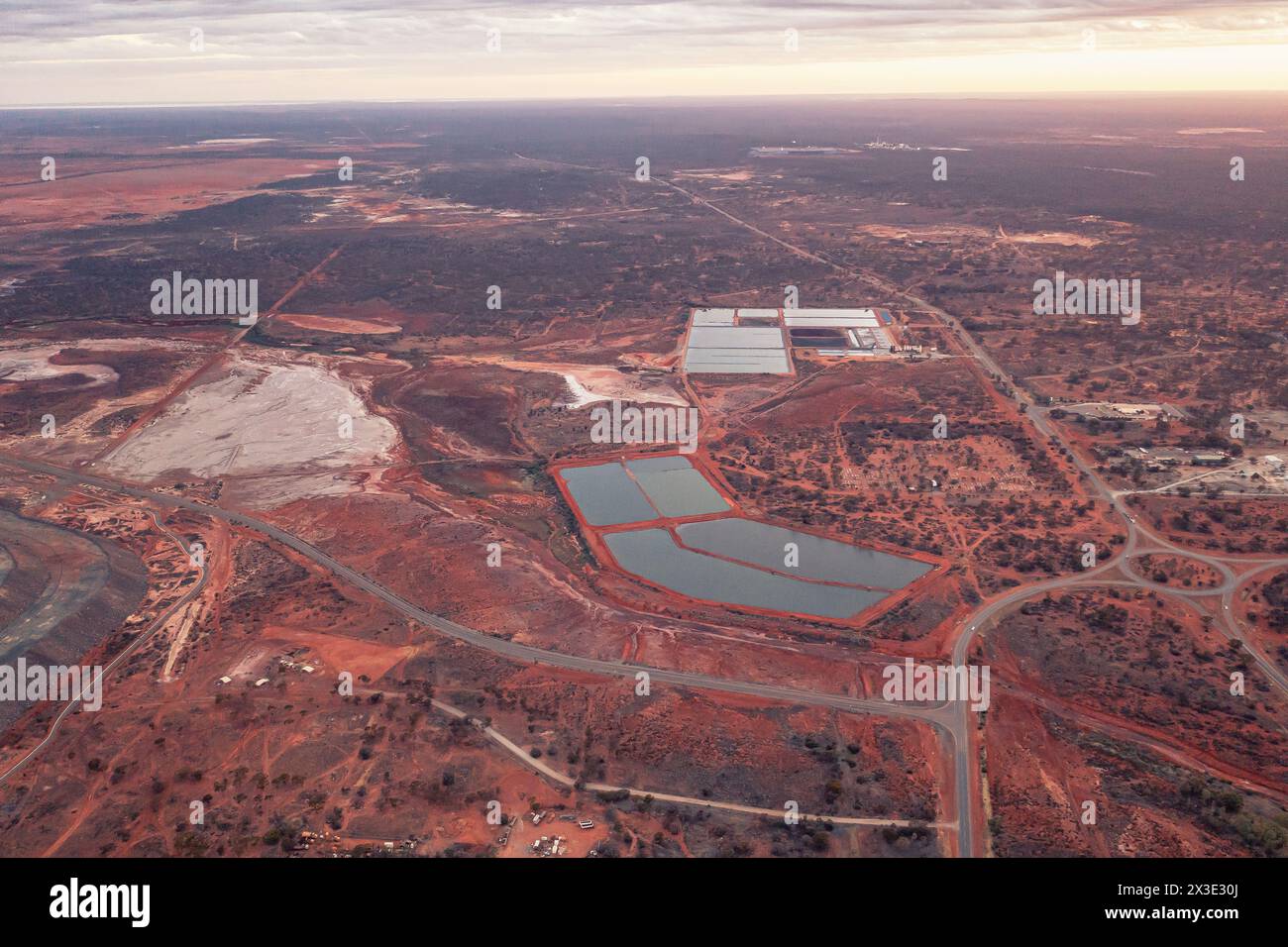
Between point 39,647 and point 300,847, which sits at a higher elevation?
point 39,647

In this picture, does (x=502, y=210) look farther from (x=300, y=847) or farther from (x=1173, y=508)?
(x=300, y=847)

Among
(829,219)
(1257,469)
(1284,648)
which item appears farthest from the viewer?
(829,219)

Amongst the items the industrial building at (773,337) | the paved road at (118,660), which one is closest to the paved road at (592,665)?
the paved road at (118,660)

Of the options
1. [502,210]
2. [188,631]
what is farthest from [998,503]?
[502,210]

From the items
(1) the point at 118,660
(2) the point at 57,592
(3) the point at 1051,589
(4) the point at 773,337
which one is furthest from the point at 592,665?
(4) the point at 773,337

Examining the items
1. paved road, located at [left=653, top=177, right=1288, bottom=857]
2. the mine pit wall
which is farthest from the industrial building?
the mine pit wall

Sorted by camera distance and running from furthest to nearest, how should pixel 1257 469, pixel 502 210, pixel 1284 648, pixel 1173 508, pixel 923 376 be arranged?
1. pixel 502 210
2. pixel 923 376
3. pixel 1257 469
4. pixel 1173 508
5. pixel 1284 648

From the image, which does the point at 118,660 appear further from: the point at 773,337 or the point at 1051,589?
the point at 773,337

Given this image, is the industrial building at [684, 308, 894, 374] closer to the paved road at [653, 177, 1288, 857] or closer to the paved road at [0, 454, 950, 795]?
the paved road at [653, 177, 1288, 857]
